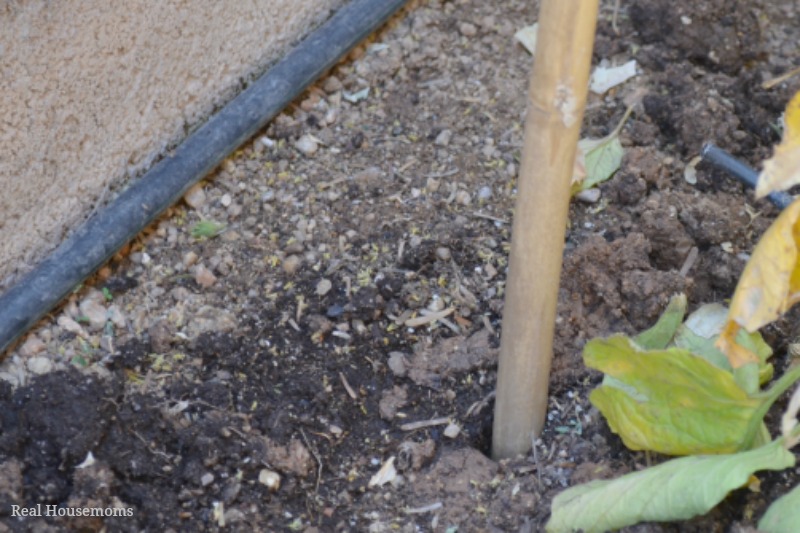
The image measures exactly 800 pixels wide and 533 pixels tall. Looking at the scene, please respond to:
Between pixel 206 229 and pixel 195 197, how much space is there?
4.4 inches

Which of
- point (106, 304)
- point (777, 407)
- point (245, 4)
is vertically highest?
point (245, 4)

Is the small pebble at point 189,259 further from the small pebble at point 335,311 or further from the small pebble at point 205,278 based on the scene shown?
the small pebble at point 335,311

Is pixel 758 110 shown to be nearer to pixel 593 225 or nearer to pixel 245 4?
pixel 593 225

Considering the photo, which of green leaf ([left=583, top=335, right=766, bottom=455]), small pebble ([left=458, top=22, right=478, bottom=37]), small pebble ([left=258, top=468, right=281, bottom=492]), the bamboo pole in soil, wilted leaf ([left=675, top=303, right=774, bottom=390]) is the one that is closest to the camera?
the bamboo pole in soil

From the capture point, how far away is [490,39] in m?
2.44

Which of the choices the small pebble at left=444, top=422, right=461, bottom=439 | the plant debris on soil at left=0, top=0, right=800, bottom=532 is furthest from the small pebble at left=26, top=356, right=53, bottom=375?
the small pebble at left=444, top=422, right=461, bottom=439

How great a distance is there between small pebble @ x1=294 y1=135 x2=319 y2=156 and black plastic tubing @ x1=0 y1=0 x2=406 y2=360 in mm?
87

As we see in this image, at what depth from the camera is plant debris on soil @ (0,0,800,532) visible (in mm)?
1604

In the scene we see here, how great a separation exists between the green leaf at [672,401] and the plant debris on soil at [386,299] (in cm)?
10

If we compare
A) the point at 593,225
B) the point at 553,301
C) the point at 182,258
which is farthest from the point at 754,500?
the point at 182,258

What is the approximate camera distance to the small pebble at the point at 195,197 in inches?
83.4

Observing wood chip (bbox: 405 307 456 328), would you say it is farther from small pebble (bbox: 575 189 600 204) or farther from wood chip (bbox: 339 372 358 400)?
small pebble (bbox: 575 189 600 204)

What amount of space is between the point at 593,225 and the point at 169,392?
0.87 metres

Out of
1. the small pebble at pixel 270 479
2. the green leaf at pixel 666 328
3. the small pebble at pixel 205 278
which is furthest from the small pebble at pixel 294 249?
the green leaf at pixel 666 328
